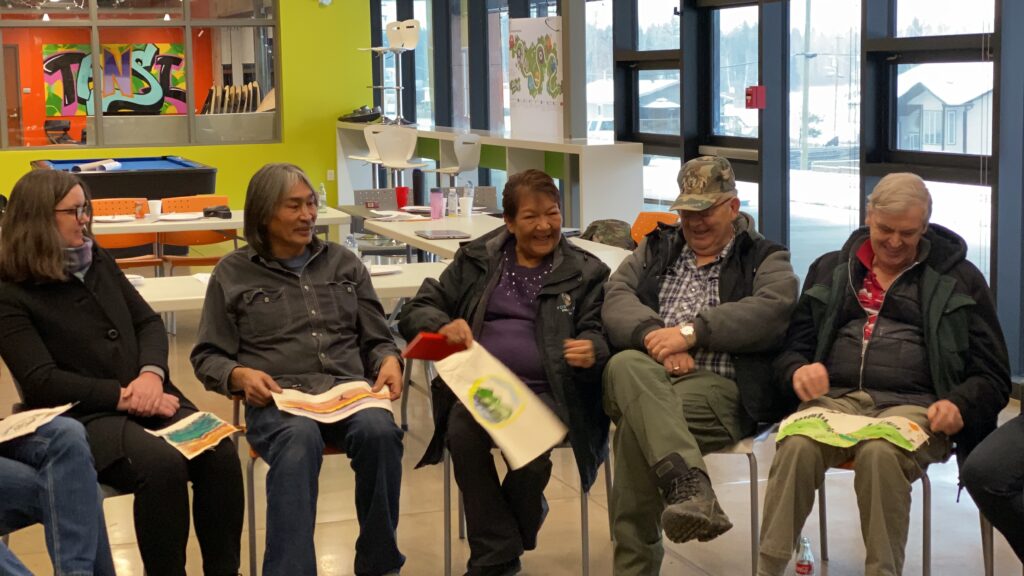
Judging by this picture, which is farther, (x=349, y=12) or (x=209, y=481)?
(x=349, y=12)

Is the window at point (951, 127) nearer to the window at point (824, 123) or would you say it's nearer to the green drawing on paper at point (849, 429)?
the window at point (824, 123)

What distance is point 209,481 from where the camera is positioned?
3.19 metres

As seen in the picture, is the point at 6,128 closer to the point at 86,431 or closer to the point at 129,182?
the point at 129,182

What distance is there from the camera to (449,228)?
6.26 meters

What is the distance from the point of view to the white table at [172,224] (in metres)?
6.70

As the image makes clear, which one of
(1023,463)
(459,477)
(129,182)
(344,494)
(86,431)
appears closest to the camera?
(1023,463)

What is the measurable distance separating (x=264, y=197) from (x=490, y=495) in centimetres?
105

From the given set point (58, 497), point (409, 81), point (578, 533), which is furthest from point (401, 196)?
point (409, 81)

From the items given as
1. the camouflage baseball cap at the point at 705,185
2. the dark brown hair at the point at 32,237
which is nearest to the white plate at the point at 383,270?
the camouflage baseball cap at the point at 705,185

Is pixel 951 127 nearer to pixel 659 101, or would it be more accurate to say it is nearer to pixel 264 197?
pixel 659 101

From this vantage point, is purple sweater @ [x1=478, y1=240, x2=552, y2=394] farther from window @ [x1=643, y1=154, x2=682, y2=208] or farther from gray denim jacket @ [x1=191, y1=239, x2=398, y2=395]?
window @ [x1=643, y1=154, x2=682, y2=208]

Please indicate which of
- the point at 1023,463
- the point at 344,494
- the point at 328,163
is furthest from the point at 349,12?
the point at 1023,463

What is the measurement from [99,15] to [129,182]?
3.19 metres

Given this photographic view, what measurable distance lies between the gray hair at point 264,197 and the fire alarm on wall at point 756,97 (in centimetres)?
386
